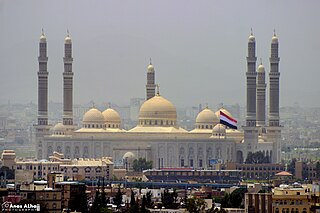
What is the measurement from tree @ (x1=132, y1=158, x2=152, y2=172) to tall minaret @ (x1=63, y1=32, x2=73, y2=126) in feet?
24.0

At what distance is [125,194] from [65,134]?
1624 inches

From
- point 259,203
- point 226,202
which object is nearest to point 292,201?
point 259,203

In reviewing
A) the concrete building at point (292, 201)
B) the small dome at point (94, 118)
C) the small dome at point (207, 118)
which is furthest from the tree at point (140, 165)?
the concrete building at point (292, 201)

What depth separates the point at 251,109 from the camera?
120m

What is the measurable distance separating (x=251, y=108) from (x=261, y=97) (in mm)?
2968

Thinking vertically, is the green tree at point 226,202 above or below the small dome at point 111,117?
below

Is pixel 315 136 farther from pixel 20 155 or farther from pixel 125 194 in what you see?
pixel 125 194

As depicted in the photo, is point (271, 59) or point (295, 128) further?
point (295, 128)

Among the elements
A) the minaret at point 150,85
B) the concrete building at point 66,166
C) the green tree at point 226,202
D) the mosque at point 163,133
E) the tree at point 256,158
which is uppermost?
the minaret at point 150,85

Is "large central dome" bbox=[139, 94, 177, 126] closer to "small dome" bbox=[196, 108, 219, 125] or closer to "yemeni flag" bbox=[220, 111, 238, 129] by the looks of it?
"small dome" bbox=[196, 108, 219, 125]

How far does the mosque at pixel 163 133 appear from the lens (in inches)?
4660

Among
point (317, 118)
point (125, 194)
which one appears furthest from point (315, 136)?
point (125, 194)

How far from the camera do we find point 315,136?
127 m

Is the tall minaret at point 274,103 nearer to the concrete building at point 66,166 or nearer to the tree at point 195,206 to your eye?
the concrete building at point 66,166
